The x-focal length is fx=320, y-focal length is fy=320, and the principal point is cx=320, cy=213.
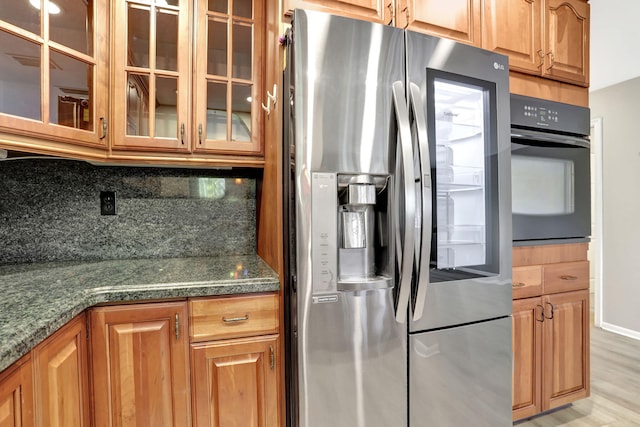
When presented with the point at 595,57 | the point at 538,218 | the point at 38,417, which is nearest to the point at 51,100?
the point at 38,417

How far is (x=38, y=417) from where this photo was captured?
0.83 m

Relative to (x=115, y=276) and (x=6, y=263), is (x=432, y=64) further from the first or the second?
(x=6, y=263)

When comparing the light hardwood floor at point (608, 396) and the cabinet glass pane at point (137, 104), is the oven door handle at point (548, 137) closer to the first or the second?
the light hardwood floor at point (608, 396)

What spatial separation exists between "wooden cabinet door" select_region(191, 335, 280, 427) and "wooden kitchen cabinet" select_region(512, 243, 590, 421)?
50.4 inches

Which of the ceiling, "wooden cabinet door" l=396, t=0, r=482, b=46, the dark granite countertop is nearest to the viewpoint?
→ the dark granite countertop

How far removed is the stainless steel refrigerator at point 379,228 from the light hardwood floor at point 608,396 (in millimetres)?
964

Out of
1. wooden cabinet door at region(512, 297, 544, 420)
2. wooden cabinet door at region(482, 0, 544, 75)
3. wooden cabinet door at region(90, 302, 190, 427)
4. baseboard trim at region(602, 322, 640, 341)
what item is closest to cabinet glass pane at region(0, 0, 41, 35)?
wooden cabinet door at region(90, 302, 190, 427)

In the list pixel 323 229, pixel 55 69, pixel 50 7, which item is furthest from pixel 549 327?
pixel 50 7

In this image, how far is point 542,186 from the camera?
172 centimetres

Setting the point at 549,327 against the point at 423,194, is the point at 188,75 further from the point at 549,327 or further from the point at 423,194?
the point at 549,327

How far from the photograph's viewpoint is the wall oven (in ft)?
5.42

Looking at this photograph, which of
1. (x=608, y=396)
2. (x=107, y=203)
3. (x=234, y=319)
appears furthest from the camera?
(x=608, y=396)

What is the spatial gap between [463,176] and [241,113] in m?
1.08

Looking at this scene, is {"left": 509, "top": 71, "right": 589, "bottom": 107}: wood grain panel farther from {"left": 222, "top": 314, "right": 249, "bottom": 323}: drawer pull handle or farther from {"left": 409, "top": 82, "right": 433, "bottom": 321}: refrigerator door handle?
{"left": 222, "top": 314, "right": 249, "bottom": 323}: drawer pull handle
